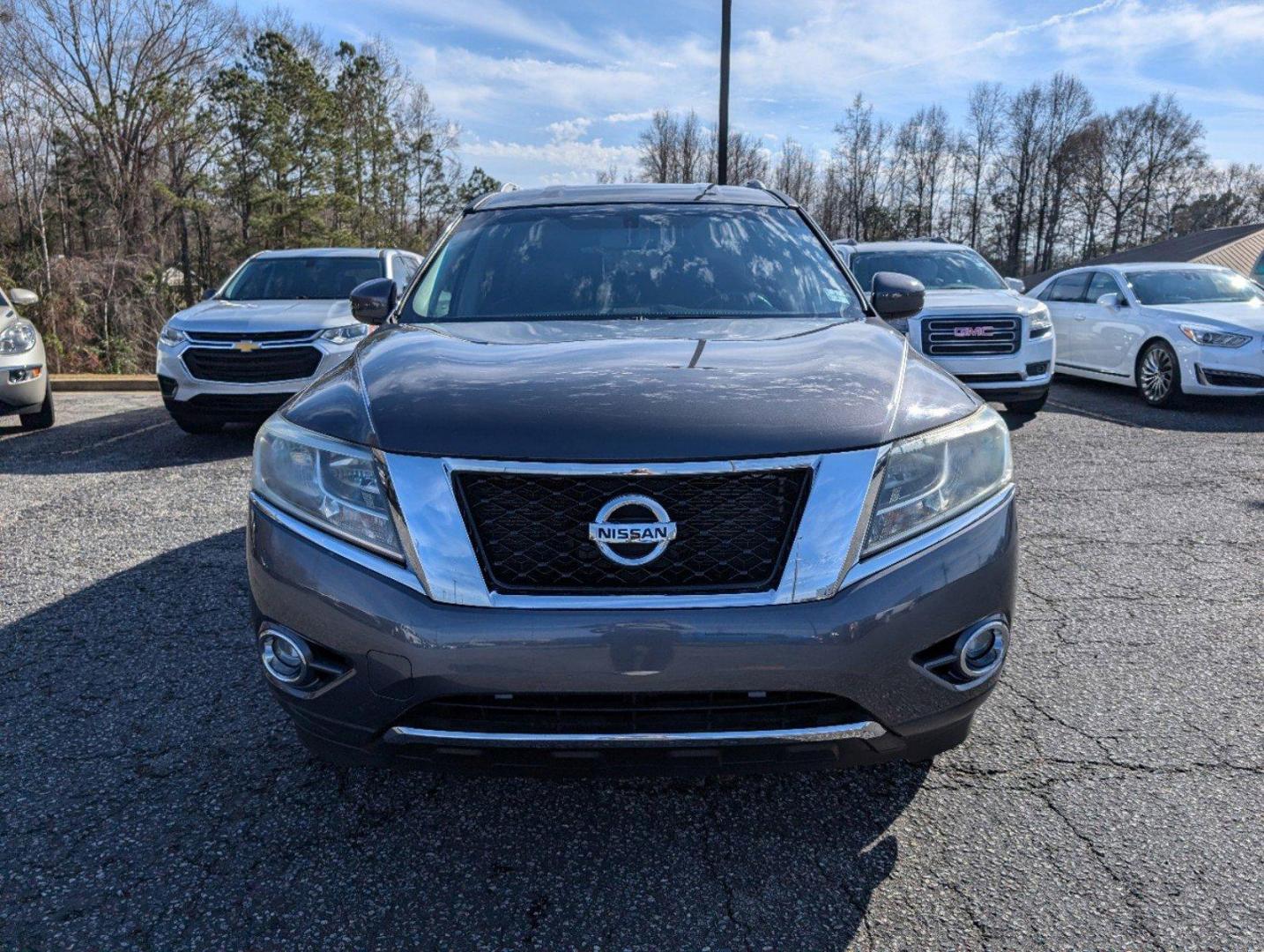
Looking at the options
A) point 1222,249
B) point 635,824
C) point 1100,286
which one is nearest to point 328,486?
point 635,824

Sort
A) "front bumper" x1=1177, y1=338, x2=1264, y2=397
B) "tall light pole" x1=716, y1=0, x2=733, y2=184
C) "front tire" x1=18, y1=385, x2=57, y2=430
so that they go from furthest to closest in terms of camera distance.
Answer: "tall light pole" x1=716, y1=0, x2=733, y2=184, "front bumper" x1=1177, y1=338, x2=1264, y2=397, "front tire" x1=18, y1=385, x2=57, y2=430

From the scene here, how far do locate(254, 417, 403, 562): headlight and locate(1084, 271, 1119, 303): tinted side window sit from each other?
11569 millimetres

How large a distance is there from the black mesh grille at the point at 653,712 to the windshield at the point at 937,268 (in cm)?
897

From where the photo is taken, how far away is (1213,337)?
32.0 feet

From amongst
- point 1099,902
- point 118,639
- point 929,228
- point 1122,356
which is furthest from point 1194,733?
point 929,228

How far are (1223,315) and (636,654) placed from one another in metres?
10.7

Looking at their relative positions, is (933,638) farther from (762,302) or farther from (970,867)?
(762,302)

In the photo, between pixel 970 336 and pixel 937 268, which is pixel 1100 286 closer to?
pixel 937 268

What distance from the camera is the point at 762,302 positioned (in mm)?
3217

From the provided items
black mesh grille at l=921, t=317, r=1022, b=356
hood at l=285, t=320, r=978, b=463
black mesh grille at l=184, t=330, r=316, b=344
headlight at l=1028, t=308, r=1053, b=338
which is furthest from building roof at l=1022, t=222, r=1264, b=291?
hood at l=285, t=320, r=978, b=463

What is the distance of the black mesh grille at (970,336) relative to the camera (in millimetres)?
9016

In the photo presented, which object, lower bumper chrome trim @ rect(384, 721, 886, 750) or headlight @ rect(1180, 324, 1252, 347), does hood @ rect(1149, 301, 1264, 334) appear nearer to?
headlight @ rect(1180, 324, 1252, 347)

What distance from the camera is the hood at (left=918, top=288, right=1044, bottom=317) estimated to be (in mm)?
9086

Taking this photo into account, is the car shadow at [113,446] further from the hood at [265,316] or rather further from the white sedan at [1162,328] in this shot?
the white sedan at [1162,328]
